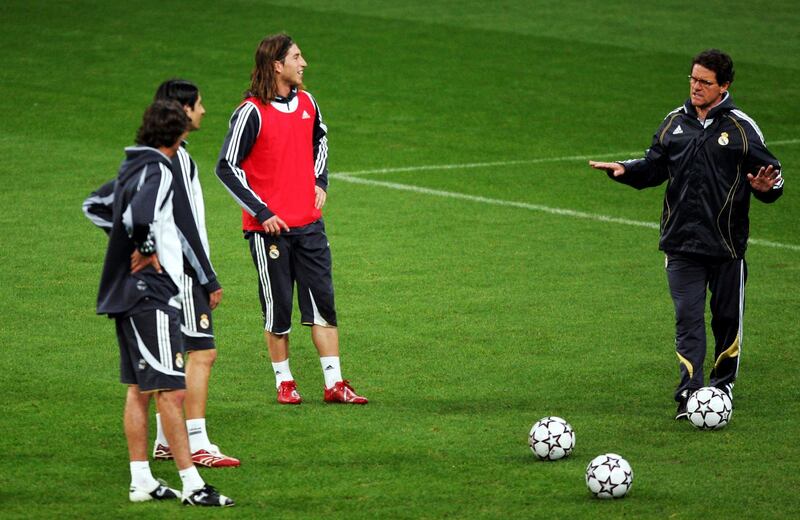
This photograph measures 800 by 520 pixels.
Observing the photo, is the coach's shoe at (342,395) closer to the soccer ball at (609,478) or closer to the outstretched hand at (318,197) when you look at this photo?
the outstretched hand at (318,197)

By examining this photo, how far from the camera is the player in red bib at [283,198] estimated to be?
29.2ft

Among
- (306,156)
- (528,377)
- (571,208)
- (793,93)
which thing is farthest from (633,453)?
(793,93)

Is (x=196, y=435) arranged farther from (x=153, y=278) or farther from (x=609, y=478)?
(x=609, y=478)

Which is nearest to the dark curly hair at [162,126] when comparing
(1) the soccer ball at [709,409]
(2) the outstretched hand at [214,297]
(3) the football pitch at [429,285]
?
(2) the outstretched hand at [214,297]

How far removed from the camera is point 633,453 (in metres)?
8.09

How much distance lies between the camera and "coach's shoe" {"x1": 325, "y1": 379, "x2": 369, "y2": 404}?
908 cm

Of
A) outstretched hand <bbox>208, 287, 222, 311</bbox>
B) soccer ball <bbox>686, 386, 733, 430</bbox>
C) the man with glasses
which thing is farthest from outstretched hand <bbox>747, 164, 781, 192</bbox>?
outstretched hand <bbox>208, 287, 222, 311</bbox>

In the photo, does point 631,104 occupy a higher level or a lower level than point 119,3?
lower

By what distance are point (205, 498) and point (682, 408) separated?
3396mm

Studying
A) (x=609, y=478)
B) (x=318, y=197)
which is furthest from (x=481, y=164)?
(x=609, y=478)

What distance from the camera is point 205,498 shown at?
703 centimetres

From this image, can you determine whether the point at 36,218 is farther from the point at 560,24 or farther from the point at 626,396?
the point at 560,24

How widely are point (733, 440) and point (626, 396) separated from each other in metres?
1.12

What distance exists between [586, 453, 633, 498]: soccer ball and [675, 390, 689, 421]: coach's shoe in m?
1.57
